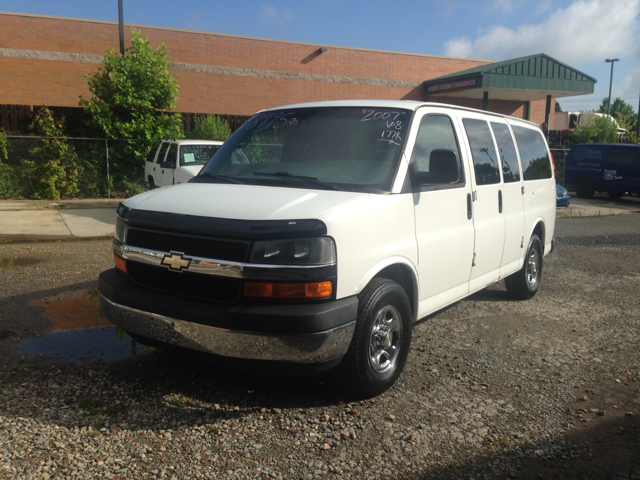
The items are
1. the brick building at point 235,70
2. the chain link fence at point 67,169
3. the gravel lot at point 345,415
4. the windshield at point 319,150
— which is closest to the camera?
the gravel lot at point 345,415

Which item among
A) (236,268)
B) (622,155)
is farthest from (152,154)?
(622,155)

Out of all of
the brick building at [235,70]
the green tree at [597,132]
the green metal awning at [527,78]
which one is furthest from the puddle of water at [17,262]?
the green tree at [597,132]

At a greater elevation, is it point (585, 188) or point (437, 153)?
point (437, 153)

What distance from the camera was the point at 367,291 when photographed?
3.66 m

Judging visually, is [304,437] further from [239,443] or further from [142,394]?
[142,394]

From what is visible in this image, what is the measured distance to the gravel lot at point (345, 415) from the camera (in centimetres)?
311

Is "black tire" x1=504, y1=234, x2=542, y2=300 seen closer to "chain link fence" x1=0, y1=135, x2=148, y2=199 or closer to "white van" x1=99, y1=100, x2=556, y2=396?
"white van" x1=99, y1=100, x2=556, y2=396

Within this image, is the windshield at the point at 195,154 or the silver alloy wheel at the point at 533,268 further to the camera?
the windshield at the point at 195,154

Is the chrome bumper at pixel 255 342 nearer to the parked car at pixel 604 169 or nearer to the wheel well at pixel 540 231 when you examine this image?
the wheel well at pixel 540 231

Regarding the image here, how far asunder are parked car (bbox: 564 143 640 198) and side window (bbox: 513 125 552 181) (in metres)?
14.3

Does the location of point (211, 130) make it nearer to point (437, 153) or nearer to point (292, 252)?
point (437, 153)

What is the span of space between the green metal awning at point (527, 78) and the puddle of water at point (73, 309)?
70.4ft

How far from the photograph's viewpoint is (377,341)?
388 centimetres

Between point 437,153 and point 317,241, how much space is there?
1.38 meters
